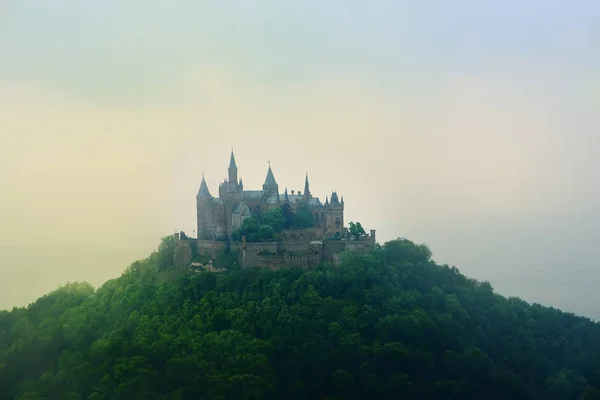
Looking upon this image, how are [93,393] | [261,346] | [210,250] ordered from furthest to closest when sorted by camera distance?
[210,250]
[261,346]
[93,393]

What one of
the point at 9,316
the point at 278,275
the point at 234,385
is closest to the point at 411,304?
the point at 278,275

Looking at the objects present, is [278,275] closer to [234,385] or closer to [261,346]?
[261,346]

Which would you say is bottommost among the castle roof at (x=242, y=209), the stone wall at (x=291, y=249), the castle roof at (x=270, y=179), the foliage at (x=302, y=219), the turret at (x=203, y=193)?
the stone wall at (x=291, y=249)

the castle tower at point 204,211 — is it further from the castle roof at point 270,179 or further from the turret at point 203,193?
the castle roof at point 270,179

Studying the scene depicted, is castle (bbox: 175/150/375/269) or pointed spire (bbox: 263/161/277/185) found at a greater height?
pointed spire (bbox: 263/161/277/185)

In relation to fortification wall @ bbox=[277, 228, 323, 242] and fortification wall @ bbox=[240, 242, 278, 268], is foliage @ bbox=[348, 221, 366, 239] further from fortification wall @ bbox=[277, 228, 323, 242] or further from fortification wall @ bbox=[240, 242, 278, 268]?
fortification wall @ bbox=[240, 242, 278, 268]

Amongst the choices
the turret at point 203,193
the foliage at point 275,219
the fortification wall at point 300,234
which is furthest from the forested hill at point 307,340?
the turret at point 203,193

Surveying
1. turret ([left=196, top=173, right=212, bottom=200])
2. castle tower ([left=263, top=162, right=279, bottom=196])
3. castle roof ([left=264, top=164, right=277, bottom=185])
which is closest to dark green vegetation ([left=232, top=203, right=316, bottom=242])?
A: castle tower ([left=263, top=162, right=279, bottom=196])
